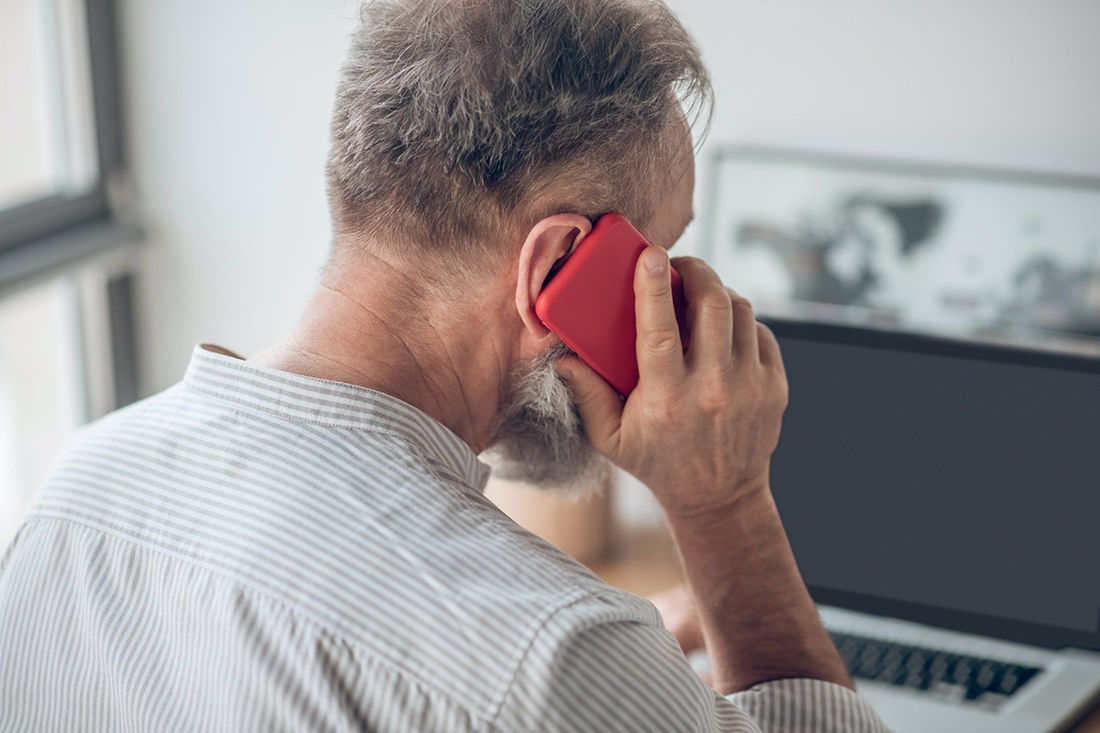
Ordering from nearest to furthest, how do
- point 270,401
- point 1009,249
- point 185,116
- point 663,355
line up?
point 270,401, point 663,355, point 1009,249, point 185,116

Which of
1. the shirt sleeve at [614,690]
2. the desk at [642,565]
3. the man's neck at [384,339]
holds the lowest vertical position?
the desk at [642,565]

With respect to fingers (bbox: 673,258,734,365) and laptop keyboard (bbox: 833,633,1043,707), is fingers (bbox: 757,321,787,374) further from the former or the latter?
laptop keyboard (bbox: 833,633,1043,707)

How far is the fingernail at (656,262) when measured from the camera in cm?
80

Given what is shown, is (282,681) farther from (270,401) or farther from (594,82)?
(594,82)

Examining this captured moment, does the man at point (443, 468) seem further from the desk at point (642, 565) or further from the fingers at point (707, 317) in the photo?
the desk at point (642, 565)

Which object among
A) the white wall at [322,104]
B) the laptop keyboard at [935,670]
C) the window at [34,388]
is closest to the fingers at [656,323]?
the laptop keyboard at [935,670]

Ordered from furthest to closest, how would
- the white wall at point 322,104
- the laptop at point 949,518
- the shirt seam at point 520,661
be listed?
the white wall at point 322,104
the laptop at point 949,518
the shirt seam at point 520,661

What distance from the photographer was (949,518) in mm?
1145

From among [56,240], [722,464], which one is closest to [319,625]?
[722,464]

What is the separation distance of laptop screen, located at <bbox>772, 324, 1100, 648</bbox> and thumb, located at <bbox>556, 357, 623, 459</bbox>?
1.12 feet

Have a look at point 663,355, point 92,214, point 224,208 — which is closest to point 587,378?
point 663,355

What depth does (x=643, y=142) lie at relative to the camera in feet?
2.56

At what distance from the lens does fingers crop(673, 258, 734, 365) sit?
852mm

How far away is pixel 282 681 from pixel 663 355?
37 centimetres
